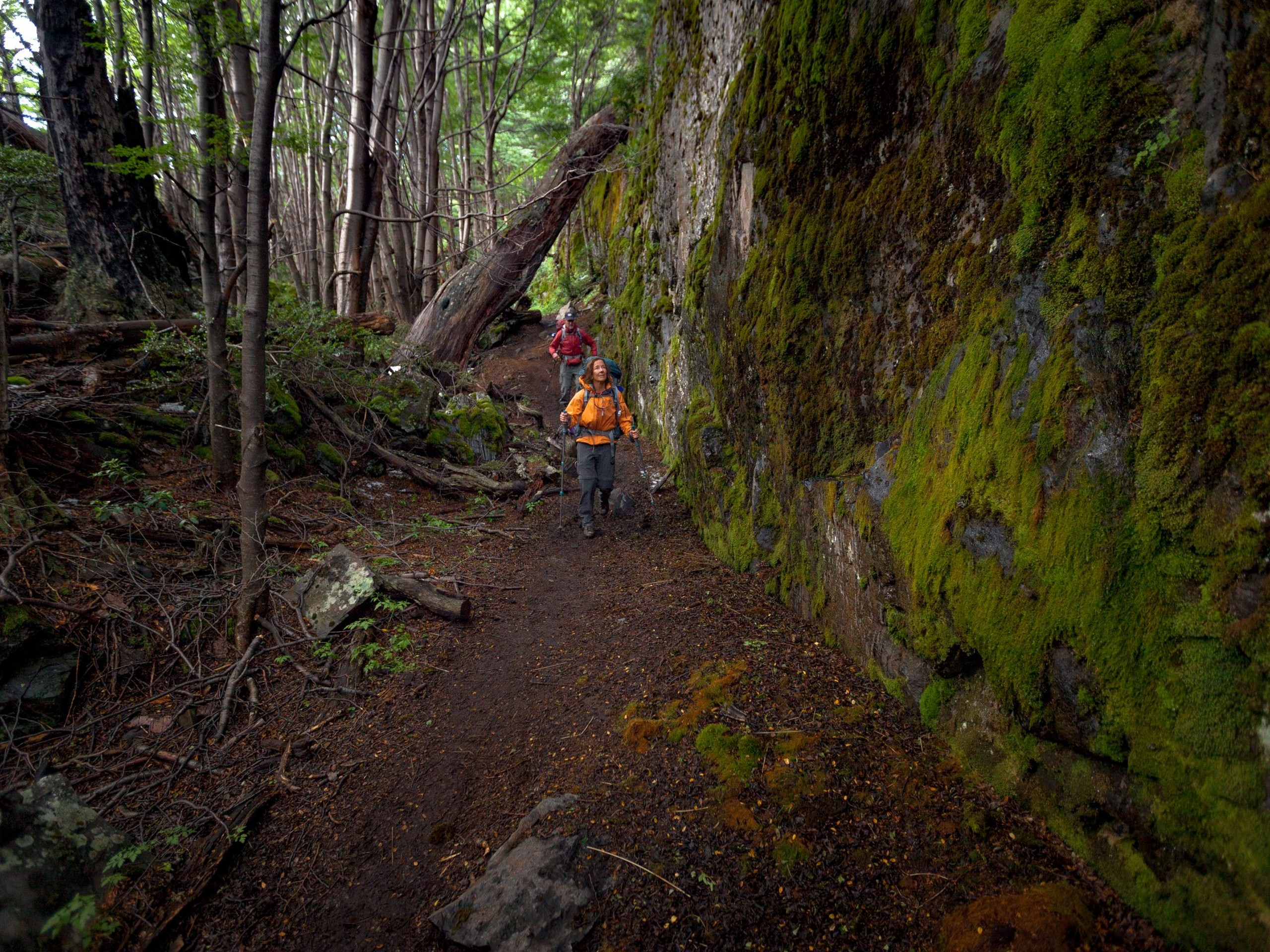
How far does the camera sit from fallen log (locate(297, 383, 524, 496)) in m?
8.31

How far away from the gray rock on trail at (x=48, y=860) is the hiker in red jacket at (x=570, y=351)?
961 cm

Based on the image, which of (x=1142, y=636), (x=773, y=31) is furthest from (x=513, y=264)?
(x=1142, y=636)

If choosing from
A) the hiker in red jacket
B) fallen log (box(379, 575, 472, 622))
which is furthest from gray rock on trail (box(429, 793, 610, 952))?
the hiker in red jacket

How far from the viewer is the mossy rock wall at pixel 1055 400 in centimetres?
182

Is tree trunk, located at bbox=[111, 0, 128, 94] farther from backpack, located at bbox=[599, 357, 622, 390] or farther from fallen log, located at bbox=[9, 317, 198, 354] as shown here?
backpack, located at bbox=[599, 357, 622, 390]

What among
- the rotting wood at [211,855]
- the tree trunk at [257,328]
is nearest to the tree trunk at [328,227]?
the tree trunk at [257,328]

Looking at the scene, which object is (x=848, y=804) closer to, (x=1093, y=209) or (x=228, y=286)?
(x=1093, y=209)

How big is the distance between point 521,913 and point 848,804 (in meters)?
1.58

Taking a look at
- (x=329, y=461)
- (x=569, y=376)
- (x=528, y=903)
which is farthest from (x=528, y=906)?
(x=569, y=376)

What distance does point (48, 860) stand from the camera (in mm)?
2432

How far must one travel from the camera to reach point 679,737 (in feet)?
11.3

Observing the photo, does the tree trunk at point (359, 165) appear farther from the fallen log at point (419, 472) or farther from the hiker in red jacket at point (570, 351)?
the hiker in red jacket at point (570, 351)

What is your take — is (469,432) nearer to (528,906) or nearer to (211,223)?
(211,223)

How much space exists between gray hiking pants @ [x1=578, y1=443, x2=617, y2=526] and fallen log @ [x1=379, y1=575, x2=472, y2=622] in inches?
103
